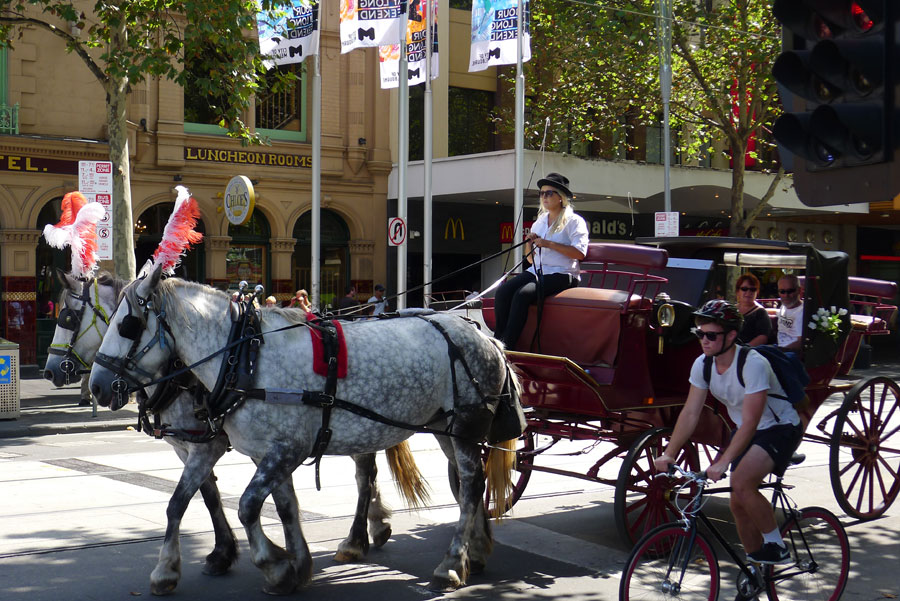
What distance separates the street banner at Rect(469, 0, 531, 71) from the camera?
21.4 meters

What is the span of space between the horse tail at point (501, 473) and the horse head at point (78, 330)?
2.82 m

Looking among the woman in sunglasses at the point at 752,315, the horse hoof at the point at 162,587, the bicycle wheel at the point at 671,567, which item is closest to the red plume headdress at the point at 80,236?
the horse hoof at the point at 162,587

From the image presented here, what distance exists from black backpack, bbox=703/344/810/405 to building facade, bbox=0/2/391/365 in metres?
15.5

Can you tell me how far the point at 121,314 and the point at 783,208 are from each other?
2648 centimetres

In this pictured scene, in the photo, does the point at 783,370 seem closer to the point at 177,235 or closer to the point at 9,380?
the point at 177,235

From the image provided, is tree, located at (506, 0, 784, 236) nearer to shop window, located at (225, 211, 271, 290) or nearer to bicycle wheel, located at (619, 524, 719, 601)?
shop window, located at (225, 211, 271, 290)

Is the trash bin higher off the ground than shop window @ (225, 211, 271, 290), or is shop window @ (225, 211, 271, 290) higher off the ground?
shop window @ (225, 211, 271, 290)

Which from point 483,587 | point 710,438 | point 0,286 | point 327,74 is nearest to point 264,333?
point 483,587

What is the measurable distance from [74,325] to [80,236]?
0.67 metres

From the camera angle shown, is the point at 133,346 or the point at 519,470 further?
the point at 519,470

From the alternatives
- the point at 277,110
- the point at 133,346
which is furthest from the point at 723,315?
the point at 277,110

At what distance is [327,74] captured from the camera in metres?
26.1

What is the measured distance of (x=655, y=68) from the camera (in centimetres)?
2481

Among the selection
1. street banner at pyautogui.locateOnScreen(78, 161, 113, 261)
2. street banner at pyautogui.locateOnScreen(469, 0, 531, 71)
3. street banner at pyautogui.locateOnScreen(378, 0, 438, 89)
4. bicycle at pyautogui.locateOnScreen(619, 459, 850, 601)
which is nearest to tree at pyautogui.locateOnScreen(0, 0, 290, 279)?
street banner at pyautogui.locateOnScreen(78, 161, 113, 261)
